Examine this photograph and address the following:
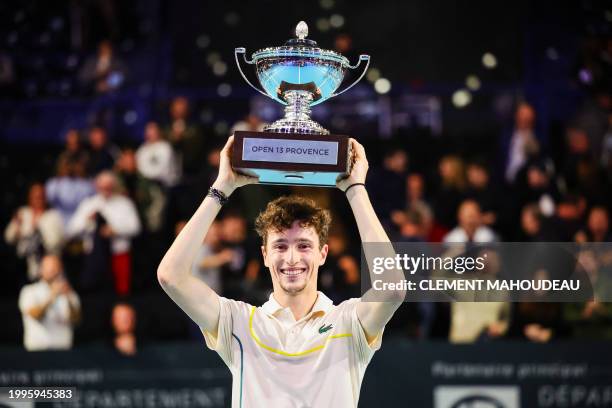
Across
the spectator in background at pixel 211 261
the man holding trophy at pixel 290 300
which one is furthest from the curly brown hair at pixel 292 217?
the spectator in background at pixel 211 261

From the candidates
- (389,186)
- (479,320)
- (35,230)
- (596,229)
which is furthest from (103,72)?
(596,229)

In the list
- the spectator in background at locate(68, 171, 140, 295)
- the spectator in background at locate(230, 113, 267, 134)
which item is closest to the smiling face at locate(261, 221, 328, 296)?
the spectator in background at locate(68, 171, 140, 295)

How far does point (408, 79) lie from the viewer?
1029 centimetres

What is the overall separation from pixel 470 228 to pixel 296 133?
15.9ft

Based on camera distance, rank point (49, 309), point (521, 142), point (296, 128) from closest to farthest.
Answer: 1. point (296, 128)
2. point (49, 309)
3. point (521, 142)

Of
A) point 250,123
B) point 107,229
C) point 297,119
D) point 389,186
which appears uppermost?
point 250,123

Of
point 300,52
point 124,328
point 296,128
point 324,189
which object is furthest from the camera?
point 324,189

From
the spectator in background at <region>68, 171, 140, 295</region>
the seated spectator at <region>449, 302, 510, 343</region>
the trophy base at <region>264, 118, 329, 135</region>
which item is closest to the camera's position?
the trophy base at <region>264, 118, 329, 135</region>

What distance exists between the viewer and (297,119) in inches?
171

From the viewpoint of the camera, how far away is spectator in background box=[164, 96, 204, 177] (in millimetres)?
9508

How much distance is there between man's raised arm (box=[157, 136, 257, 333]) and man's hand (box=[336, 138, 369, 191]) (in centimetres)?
48

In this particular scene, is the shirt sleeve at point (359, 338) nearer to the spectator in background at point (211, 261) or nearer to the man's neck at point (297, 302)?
the man's neck at point (297, 302)

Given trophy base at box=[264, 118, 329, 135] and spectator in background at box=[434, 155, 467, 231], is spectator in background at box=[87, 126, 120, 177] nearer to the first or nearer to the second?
spectator in background at box=[434, 155, 467, 231]

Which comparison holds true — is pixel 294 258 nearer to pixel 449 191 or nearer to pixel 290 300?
pixel 290 300
